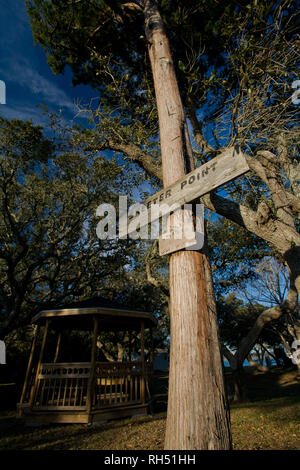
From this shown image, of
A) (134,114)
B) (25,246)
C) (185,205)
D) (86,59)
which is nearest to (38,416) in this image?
(25,246)

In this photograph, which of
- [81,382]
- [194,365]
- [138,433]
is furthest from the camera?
[81,382]

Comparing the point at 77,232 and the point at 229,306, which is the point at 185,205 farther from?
the point at 229,306

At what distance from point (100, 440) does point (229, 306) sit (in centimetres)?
2284

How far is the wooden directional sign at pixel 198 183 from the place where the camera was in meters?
2.26

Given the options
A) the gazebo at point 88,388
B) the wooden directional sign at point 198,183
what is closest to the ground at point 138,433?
the gazebo at point 88,388

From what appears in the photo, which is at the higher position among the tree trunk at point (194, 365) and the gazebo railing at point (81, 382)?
the tree trunk at point (194, 365)

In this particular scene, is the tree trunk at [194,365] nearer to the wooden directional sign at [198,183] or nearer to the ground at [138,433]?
the wooden directional sign at [198,183]

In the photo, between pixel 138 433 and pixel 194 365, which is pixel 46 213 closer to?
pixel 138 433

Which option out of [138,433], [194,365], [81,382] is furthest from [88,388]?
[194,365]

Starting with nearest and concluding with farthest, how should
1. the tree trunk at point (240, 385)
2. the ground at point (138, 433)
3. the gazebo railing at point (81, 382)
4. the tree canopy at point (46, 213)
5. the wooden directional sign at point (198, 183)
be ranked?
the wooden directional sign at point (198, 183) < the ground at point (138, 433) < the gazebo railing at point (81, 382) < the tree trunk at point (240, 385) < the tree canopy at point (46, 213)

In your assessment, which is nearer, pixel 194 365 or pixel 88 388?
pixel 194 365

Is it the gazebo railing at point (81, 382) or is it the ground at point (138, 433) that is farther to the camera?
the gazebo railing at point (81, 382)

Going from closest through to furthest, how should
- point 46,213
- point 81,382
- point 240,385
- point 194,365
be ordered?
point 194,365, point 81,382, point 240,385, point 46,213

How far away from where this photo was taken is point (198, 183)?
2555 mm
